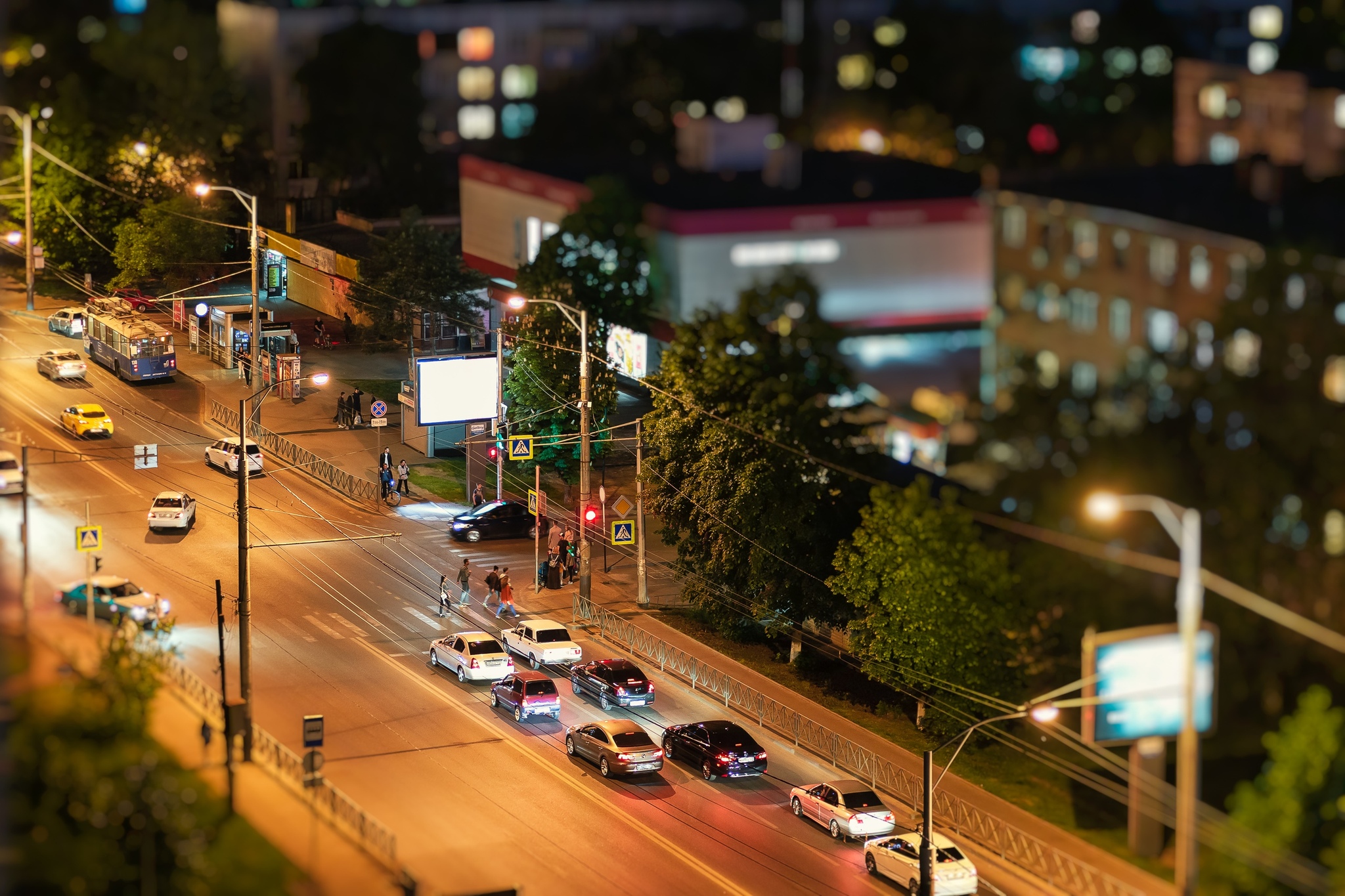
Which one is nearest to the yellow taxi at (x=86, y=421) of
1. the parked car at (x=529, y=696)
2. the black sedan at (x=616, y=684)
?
the parked car at (x=529, y=696)

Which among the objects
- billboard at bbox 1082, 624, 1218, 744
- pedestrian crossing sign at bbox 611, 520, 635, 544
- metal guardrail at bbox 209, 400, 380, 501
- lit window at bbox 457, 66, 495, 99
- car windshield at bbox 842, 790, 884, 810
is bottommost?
car windshield at bbox 842, 790, 884, 810

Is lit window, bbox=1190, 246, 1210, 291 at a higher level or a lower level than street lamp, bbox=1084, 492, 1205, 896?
higher

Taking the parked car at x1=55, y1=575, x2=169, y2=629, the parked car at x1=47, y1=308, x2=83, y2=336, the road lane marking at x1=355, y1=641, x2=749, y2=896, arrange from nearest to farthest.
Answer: the road lane marking at x1=355, y1=641, x2=749, y2=896 → the parked car at x1=55, y1=575, x2=169, y2=629 → the parked car at x1=47, y1=308, x2=83, y2=336

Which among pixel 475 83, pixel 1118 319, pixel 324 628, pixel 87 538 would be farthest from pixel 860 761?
pixel 475 83

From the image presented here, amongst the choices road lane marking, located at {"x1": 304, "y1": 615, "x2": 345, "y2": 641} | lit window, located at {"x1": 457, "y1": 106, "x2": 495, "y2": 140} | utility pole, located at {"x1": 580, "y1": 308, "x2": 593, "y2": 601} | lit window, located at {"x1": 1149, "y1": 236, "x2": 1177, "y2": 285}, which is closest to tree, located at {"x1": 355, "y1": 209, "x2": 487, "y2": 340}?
utility pole, located at {"x1": 580, "y1": 308, "x2": 593, "y2": 601}

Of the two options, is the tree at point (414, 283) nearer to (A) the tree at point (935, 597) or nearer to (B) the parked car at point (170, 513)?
(B) the parked car at point (170, 513)

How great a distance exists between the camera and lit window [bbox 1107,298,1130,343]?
52.0 meters

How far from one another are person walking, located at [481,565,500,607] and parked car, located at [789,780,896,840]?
51.8 ft

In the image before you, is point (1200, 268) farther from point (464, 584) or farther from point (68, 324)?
point (68, 324)

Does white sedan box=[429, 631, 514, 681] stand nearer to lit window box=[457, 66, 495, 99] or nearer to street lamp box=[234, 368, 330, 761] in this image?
street lamp box=[234, 368, 330, 761]

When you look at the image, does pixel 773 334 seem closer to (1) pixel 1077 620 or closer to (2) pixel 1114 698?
(1) pixel 1077 620

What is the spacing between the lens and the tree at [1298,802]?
3294cm

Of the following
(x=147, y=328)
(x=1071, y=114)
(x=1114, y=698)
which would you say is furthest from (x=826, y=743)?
(x=1071, y=114)

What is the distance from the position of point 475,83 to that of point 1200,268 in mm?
109284
